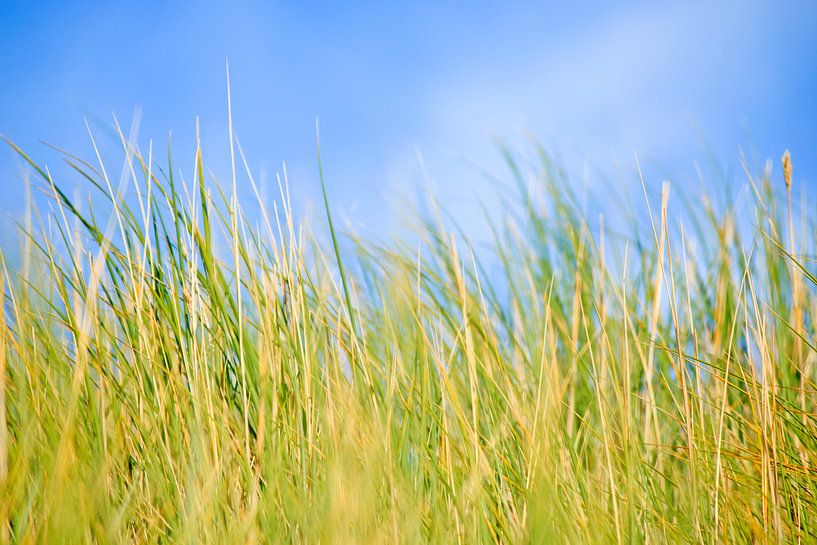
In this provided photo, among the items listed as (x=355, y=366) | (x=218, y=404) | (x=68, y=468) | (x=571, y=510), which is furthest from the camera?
(x=355, y=366)

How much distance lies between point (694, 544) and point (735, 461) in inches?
13.3

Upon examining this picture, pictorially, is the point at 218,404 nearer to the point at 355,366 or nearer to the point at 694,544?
the point at 355,366

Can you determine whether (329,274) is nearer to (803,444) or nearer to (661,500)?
(661,500)

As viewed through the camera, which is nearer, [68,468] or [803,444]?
[68,468]

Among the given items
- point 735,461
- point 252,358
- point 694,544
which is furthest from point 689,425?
point 252,358

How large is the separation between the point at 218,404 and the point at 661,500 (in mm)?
826

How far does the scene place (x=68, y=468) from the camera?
1.01 metres

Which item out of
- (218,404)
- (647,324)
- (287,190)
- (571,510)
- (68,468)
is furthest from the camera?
(647,324)

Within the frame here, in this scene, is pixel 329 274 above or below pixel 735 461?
above

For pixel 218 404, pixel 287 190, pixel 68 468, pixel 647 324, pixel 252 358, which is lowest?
pixel 68 468

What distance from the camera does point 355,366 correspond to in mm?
1354

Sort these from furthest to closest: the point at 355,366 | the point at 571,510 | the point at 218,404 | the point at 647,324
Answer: the point at 647,324 → the point at 355,366 → the point at 218,404 → the point at 571,510

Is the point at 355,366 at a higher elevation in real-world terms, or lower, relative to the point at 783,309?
lower

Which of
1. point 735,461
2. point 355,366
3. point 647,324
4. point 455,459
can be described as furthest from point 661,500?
point 647,324
